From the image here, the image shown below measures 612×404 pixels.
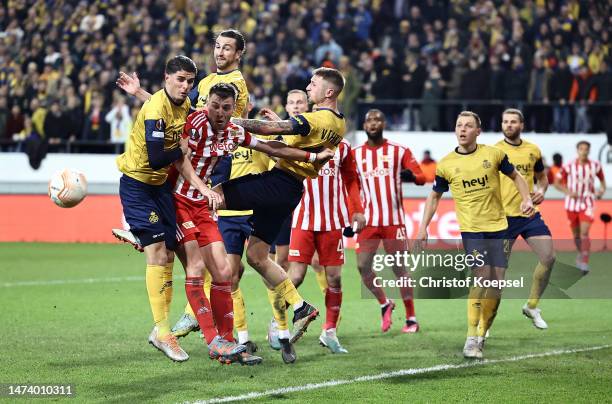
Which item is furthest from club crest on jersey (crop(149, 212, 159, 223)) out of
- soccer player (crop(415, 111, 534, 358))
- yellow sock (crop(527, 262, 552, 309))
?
yellow sock (crop(527, 262, 552, 309))

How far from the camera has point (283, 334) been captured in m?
8.45

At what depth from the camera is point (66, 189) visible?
8359mm

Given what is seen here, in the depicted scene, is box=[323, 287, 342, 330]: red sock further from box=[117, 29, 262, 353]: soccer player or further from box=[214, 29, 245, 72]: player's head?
box=[214, 29, 245, 72]: player's head

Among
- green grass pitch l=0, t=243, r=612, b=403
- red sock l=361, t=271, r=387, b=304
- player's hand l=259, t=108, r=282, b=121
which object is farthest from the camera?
red sock l=361, t=271, r=387, b=304

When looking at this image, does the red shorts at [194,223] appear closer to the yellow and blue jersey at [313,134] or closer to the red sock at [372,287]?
the yellow and blue jersey at [313,134]

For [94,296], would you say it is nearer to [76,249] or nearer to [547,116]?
[76,249]

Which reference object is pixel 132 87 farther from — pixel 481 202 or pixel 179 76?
pixel 481 202

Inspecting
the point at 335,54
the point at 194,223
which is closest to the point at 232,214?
the point at 194,223

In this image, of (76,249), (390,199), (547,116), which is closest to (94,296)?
(390,199)

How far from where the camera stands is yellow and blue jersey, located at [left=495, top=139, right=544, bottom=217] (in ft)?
35.2

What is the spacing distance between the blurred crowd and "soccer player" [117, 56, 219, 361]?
13131mm

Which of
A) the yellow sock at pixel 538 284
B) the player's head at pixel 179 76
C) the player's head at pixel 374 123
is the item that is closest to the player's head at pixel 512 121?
the player's head at pixel 374 123

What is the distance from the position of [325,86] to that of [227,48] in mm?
1008

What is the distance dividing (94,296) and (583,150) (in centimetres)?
904
